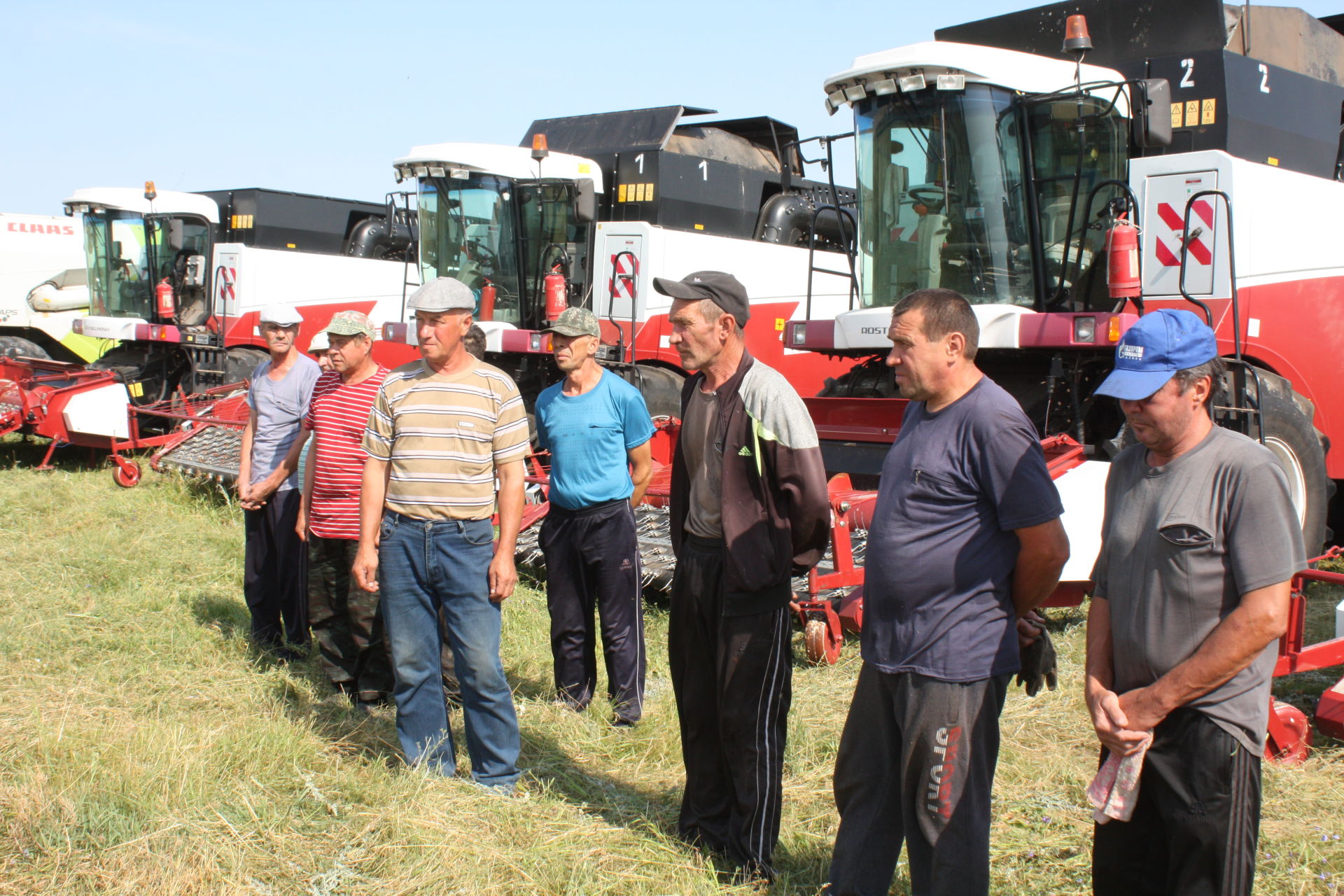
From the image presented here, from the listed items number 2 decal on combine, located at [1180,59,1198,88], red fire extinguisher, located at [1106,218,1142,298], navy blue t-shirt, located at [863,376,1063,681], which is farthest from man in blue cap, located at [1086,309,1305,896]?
number 2 decal on combine, located at [1180,59,1198,88]

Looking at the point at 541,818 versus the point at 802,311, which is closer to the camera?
the point at 541,818

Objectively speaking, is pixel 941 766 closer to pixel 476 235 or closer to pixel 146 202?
pixel 476 235

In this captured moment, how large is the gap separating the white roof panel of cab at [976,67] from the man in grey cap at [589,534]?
287cm

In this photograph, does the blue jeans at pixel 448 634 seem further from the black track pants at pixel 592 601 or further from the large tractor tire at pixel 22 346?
the large tractor tire at pixel 22 346

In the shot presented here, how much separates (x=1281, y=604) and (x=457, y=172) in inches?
335

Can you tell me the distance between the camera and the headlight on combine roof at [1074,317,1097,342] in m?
5.89

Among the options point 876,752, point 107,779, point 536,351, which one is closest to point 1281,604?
point 876,752

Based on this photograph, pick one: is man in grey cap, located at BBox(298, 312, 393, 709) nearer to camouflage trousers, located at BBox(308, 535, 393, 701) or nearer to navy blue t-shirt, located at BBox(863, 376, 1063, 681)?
camouflage trousers, located at BBox(308, 535, 393, 701)

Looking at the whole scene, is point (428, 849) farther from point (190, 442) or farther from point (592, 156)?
point (592, 156)

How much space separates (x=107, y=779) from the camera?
3.35 metres

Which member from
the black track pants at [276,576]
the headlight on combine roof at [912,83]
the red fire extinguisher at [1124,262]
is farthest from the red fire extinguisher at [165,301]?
the red fire extinguisher at [1124,262]

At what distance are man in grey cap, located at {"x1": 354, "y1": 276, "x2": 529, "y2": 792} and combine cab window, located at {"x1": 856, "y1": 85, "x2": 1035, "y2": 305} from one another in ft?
12.1

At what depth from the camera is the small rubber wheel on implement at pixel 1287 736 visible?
364 cm

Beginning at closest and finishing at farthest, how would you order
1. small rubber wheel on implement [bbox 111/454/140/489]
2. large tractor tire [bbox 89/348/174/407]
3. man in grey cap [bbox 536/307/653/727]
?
1. man in grey cap [bbox 536/307/653/727]
2. small rubber wheel on implement [bbox 111/454/140/489]
3. large tractor tire [bbox 89/348/174/407]
